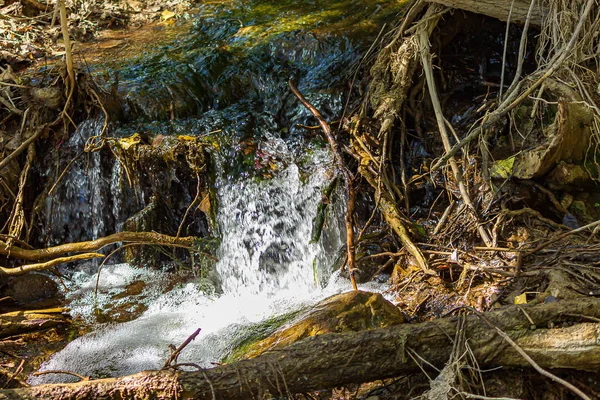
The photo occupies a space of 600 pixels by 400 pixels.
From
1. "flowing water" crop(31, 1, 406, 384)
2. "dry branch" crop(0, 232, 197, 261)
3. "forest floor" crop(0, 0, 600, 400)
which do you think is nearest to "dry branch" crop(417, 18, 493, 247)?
"forest floor" crop(0, 0, 600, 400)

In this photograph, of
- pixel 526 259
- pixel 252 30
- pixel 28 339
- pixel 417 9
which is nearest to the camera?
pixel 526 259

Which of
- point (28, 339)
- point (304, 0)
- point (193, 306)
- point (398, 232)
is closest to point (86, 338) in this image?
point (28, 339)

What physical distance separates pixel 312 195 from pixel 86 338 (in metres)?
2.26

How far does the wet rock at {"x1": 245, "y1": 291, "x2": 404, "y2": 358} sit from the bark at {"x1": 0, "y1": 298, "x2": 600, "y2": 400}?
30.0 inches

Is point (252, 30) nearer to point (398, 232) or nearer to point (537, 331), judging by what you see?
point (398, 232)

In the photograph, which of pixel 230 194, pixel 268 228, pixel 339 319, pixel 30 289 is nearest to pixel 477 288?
pixel 339 319

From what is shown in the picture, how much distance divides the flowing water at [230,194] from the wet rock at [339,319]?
51 centimetres

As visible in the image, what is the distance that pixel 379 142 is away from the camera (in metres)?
4.77

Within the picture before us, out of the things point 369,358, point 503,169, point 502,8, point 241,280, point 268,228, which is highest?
point 502,8

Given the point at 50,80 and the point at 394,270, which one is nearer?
the point at 394,270

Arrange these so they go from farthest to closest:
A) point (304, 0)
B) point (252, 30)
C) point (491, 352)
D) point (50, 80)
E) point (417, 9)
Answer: point (304, 0)
point (252, 30)
point (50, 80)
point (417, 9)
point (491, 352)

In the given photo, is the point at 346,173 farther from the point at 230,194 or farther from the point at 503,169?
the point at 503,169

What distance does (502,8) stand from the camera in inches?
172

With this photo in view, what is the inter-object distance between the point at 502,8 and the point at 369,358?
10.9 ft
